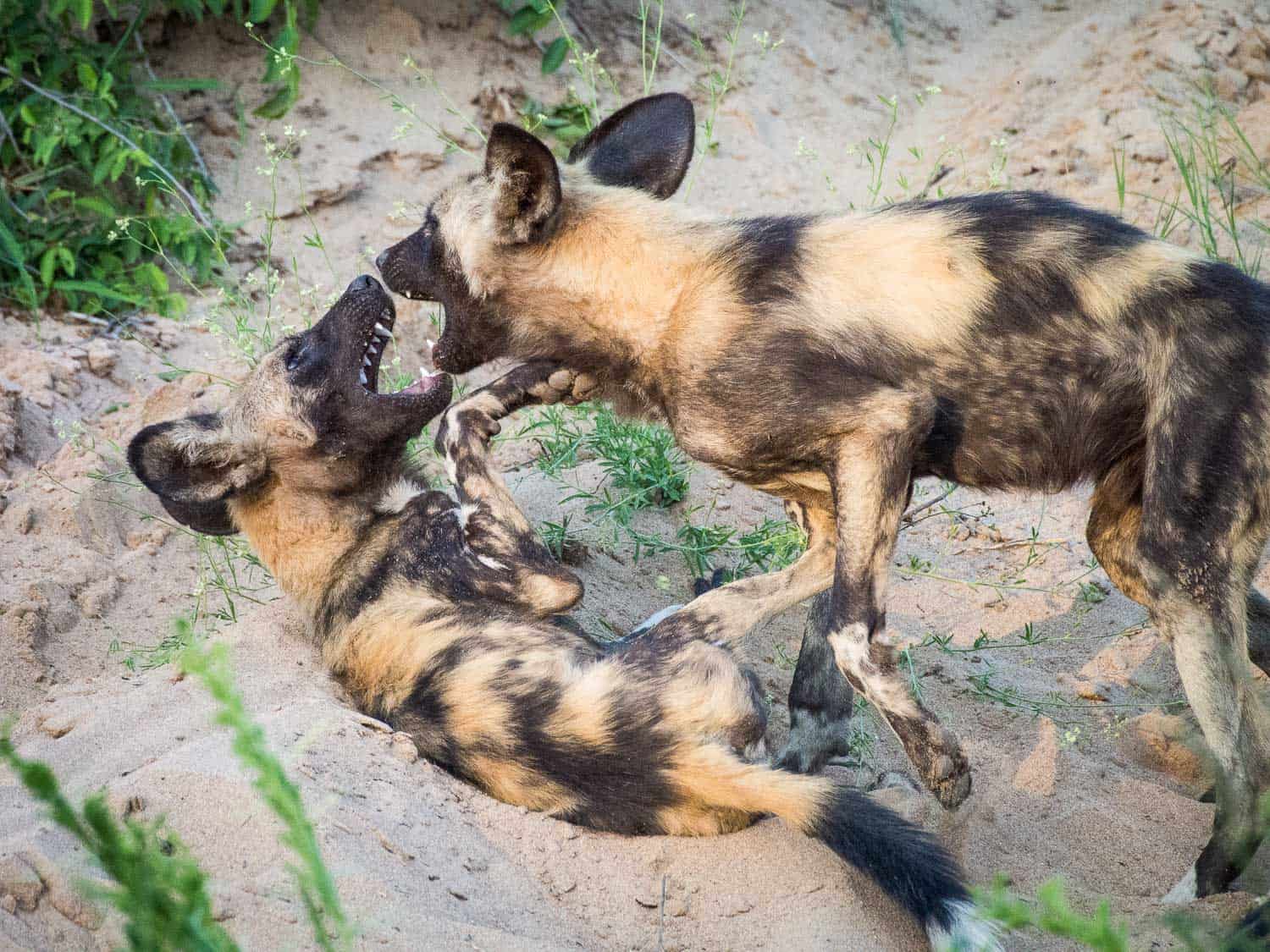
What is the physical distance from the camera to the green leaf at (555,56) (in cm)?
662

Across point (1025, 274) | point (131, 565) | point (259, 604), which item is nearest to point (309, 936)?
point (259, 604)

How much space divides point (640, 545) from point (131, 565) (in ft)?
6.22

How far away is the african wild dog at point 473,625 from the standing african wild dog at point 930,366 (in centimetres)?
33

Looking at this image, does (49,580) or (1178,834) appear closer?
(1178,834)

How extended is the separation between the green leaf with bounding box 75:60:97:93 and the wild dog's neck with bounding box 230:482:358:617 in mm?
3071

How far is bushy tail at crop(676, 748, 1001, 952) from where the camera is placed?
273cm

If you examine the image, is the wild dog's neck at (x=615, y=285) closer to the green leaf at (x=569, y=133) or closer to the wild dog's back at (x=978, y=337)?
the wild dog's back at (x=978, y=337)

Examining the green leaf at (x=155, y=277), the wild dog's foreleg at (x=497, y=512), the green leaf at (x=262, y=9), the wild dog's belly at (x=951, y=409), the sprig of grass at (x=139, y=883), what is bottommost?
the green leaf at (x=155, y=277)

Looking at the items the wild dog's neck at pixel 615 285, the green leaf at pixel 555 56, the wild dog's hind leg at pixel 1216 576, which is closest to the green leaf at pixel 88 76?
the green leaf at pixel 555 56

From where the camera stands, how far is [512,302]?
3.59m

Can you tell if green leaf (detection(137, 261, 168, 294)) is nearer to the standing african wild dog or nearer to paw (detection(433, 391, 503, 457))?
paw (detection(433, 391, 503, 457))

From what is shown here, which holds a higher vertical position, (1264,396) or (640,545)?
(1264,396)

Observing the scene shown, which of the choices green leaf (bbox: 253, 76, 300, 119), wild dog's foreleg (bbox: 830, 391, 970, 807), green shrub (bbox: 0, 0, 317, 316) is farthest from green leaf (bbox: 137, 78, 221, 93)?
wild dog's foreleg (bbox: 830, 391, 970, 807)

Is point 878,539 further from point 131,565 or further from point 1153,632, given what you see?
point 131,565
